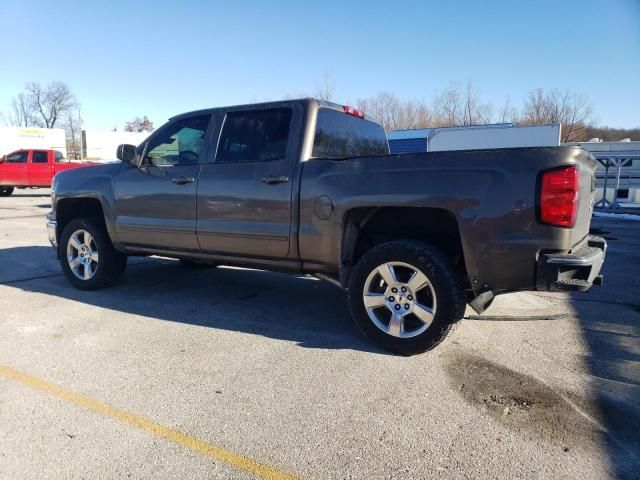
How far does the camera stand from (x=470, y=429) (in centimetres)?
284

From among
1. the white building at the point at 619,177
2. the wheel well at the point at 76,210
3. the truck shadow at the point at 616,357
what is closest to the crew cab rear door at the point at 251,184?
the wheel well at the point at 76,210

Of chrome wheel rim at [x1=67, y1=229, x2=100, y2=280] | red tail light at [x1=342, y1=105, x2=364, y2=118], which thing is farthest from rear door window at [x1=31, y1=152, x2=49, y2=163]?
red tail light at [x1=342, y1=105, x2=364, y2=118]

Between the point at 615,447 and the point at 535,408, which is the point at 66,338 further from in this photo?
the point at 615,447

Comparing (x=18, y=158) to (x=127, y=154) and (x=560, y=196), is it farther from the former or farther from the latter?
(x=560, y=196)

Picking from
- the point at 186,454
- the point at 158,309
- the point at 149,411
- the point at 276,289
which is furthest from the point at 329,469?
the point at 276,289

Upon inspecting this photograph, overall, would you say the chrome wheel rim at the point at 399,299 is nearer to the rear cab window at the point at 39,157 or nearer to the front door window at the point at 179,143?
the front door window at the point at 179,143

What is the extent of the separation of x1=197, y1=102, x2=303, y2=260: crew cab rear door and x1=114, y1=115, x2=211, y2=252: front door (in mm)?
180

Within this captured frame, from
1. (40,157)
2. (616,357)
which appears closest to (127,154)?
(616,357)

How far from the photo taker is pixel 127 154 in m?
5.37

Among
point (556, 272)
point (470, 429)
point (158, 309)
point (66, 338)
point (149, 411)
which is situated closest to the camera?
point (470, 429)

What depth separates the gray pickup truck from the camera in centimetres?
341

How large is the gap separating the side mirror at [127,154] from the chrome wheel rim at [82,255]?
3.59 feet

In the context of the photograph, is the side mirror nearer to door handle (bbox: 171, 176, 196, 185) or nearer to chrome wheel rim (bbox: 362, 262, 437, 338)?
door handle (bbox: 171, 176, 196, 185)

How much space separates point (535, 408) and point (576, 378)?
2.10 feet
